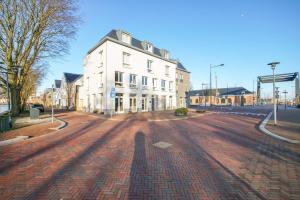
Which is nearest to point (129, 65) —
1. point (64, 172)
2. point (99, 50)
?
point (99, 50)

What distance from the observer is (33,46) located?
68.8 ft

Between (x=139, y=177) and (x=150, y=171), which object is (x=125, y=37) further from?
(x=139, y=177)

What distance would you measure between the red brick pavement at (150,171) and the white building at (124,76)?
1400 centimetres

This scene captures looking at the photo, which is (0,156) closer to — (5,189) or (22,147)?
(22,147)

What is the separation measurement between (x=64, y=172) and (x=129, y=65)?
22535 mm

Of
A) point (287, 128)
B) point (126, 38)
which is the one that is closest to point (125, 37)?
point (126, 38)

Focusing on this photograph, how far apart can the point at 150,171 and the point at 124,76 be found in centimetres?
2123

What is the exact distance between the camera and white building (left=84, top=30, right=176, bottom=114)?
23484 millimetres

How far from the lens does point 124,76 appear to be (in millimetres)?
25219

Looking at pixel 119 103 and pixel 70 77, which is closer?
pixel 119 103

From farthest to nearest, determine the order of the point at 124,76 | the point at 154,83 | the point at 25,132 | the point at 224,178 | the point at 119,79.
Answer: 1. the point at 154,83
2. the point at 124,76
3. the point at 119,79
4. the point at 25,132
5. the point at 224,178

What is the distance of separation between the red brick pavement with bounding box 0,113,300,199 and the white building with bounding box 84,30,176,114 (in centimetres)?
1400

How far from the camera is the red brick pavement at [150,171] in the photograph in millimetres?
3934

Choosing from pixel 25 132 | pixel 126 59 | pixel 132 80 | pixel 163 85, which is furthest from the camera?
pixel 163 85
